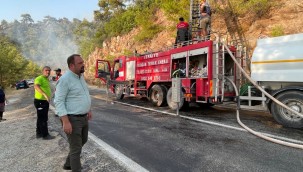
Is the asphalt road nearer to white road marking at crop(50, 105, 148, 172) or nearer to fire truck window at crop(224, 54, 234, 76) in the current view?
white road marking at crop(50, 105, 148, 172)

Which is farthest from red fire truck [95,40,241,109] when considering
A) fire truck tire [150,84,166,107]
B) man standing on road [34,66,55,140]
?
man standing on road [34,66,55,140]

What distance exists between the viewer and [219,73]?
8.42 meters

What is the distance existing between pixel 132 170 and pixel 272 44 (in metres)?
5.23

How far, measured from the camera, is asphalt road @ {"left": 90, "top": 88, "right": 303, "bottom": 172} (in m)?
3.99

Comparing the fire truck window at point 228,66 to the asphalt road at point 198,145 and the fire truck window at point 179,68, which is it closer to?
the fire truck window at point 179,68

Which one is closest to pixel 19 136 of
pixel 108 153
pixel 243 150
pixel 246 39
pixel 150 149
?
pixel 108 153

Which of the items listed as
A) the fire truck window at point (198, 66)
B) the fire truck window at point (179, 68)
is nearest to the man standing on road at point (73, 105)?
Answer: the fire truck window at point (198, 66)

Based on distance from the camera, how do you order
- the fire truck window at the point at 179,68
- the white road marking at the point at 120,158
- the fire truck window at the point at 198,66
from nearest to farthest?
the white road marking at the point at 120,158, the fire truck window at the point at 198,66, the fire truck window at the point at 179,68

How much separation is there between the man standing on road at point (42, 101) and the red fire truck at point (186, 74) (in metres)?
4.80

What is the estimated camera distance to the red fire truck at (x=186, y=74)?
8.36 metres

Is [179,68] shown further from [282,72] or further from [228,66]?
[282,72]

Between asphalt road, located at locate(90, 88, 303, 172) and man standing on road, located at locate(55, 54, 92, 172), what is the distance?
3.74ft

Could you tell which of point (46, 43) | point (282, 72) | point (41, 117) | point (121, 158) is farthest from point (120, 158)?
point (46, 43)

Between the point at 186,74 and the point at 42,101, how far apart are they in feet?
Result: 17.0
